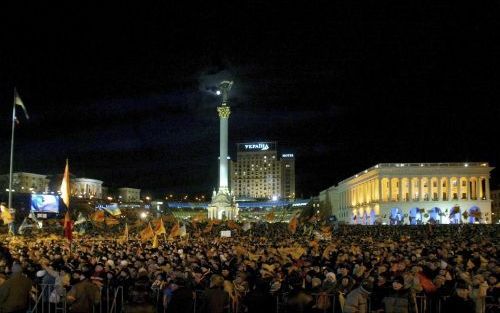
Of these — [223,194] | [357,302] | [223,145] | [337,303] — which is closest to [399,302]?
[357,302]

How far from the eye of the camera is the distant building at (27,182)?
13580 cm

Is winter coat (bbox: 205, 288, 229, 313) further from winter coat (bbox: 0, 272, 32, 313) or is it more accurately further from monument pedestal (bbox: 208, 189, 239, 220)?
monument pedestal (bbox: 208, 189, 239, 220)

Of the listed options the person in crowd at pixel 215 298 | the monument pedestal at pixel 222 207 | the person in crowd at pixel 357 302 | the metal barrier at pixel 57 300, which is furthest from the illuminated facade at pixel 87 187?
the person in crowd at pixel 357 302

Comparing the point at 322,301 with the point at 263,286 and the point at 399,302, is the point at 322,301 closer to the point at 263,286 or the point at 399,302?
the point at 263,286

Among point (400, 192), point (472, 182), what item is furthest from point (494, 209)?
point (400, 192)

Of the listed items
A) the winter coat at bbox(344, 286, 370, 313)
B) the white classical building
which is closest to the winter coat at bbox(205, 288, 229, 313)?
the winter coat at bbox(344, 286, 370, 313)

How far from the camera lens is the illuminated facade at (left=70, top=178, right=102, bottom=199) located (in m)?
160

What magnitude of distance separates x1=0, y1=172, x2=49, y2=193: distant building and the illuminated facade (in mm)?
7499

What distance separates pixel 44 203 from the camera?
6028 cm

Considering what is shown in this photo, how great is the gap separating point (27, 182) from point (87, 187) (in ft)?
73.6

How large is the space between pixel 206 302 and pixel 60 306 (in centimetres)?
570

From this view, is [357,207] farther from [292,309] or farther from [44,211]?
[292,309]

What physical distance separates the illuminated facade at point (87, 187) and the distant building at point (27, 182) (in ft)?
24.6

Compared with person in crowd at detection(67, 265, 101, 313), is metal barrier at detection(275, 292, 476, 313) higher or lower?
lower
